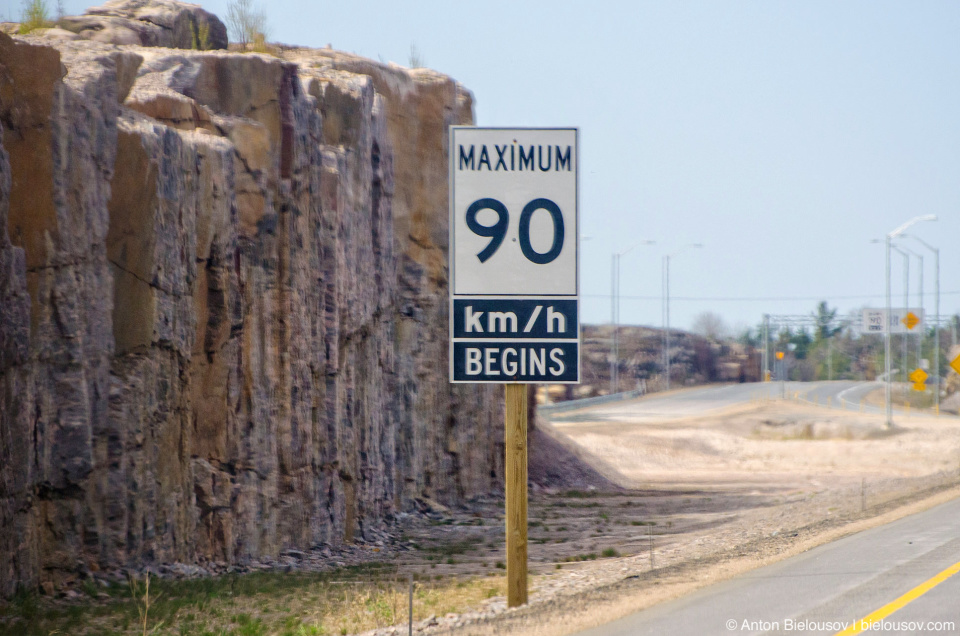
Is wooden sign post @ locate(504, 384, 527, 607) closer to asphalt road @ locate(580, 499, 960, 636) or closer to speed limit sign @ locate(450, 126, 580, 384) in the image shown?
speed limit sign @ locate(450, 126, 580, 384)

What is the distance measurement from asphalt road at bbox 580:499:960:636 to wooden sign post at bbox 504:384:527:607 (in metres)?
1.60

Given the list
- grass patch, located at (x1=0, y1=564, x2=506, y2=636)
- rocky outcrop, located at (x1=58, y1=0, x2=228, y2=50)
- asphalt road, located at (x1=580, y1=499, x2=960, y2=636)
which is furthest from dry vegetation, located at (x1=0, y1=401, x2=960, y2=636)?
rocky outcrop, located at (x1=58, y1=0, x2=228, y2=50)

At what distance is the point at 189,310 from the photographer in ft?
59.2

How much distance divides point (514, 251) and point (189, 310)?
830 cm

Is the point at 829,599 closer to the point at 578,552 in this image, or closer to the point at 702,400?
the point at 578,552

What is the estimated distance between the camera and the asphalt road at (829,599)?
9.93 metres

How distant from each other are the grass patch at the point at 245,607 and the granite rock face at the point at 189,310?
1.08m

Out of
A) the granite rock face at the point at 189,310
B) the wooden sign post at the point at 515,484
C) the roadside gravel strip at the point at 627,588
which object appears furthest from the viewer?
the granite rock face at the point at 189,310

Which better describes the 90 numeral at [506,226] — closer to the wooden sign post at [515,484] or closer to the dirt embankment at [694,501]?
the wooden sign post at [515,484]

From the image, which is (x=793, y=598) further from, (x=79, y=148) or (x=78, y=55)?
(x=78, y=55)

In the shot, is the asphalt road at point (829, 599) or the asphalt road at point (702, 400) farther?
the asphalt road at point (702, 400)

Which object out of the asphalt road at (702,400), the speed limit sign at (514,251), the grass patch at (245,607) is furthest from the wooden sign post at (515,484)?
the asphalt road at (702,400)

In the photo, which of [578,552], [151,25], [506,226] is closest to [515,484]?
[506,226]

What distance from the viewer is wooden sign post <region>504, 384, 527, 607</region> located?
11.8 metres
